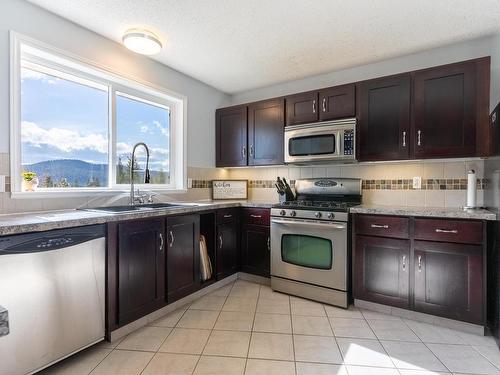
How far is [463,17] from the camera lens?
212 centimetres

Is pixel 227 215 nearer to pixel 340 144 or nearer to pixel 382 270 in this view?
pixel 340 144

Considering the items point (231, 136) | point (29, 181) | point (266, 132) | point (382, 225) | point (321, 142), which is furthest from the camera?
point (231, 136)

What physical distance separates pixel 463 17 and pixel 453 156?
1091 mm

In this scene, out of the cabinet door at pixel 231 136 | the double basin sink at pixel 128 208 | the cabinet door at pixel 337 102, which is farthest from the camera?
the cabinet door at pixel 231 136

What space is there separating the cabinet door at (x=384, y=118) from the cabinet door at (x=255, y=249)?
1327 millimetres

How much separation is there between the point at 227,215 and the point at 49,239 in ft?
5.68

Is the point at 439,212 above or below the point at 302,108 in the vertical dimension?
below

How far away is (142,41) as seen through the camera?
89.7 inches

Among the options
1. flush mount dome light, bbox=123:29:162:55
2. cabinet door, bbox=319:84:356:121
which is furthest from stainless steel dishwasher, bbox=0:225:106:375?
cabinet door, bbox=319:84:356:121

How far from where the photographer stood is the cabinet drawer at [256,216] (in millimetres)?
3029

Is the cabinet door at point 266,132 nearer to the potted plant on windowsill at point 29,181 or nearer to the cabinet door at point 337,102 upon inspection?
the cabinet door at point 337,102

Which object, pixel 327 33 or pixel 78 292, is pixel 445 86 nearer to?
pixel 327 33

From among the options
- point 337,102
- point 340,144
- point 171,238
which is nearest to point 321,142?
point 340,144

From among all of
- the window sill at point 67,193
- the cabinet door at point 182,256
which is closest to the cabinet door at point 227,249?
the cabinet door at point 182,256
